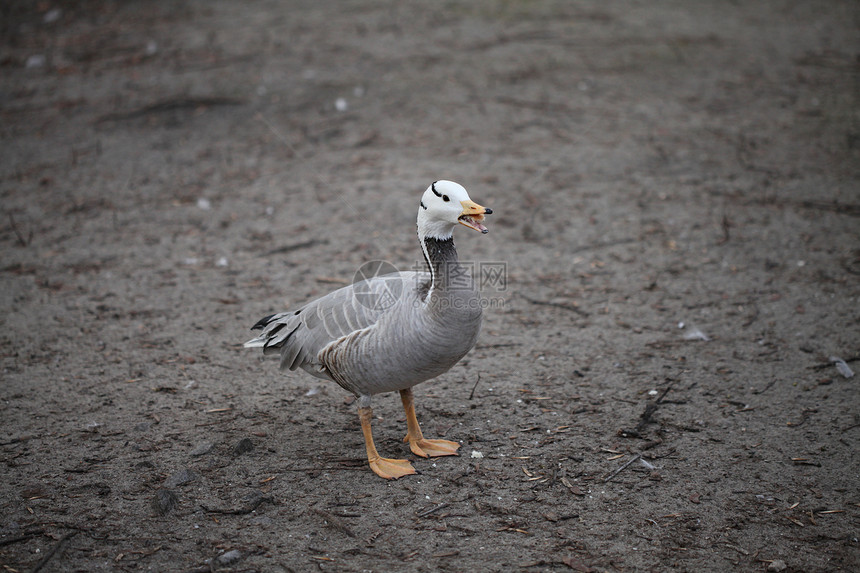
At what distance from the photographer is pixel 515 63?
37.0 ft

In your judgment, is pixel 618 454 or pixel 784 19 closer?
pixel 618 454

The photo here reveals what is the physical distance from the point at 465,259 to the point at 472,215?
10.4 feet

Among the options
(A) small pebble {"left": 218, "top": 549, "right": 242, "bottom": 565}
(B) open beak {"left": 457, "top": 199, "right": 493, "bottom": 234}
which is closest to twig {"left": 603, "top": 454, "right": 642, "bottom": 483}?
(B) open beak {"left": 457, "top": 199, "right": 493, "bottom": 234}

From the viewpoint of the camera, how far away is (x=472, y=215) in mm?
3863

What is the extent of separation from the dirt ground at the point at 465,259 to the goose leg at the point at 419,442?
19 cm

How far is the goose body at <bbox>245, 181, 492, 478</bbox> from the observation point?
12.6 ft

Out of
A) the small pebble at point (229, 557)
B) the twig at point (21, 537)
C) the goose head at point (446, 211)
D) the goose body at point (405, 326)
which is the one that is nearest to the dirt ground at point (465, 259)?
the twig at point (21, 537)

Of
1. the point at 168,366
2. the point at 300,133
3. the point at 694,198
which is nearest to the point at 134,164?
the point at 300,133

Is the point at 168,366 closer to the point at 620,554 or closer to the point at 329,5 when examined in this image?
the point at 620,554

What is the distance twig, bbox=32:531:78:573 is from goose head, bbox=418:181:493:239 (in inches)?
104

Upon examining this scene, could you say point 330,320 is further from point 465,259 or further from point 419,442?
point 465,259

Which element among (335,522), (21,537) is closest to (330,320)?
(335,522)

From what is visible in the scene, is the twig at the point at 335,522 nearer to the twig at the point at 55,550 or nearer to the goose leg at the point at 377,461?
the goose leg at the point at 377,461

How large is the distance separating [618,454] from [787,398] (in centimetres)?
147
